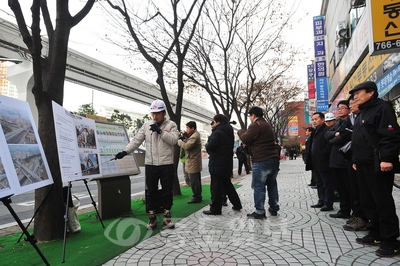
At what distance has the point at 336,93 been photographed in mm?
20109

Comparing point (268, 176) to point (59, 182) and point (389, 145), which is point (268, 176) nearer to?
point (389, 145)

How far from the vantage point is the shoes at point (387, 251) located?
315cm

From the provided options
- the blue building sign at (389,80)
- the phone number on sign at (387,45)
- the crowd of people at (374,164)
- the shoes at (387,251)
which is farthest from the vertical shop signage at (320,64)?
the shoes at (387,251)

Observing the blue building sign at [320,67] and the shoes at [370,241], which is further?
the blue building sign at [320,67]

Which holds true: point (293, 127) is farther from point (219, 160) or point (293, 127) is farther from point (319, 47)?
point (219, 160)

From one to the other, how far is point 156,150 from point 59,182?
1456 mm

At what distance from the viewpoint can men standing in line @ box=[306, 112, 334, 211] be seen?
5.52 m

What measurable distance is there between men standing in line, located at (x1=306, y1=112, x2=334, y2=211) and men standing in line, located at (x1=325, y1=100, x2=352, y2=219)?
1.62 feet

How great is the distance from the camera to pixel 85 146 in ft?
13.4

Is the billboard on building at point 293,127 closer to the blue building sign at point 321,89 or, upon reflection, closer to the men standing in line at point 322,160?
the blue building sign at point 321,89

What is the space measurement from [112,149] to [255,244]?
3.07m

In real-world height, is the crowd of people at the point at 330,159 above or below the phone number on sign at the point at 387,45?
below

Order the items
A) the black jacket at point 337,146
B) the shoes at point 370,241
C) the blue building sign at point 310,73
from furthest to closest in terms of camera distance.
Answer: the blue building sign at point 310,73 < the black jacket at point 337,146 < the shoes at point 370,241

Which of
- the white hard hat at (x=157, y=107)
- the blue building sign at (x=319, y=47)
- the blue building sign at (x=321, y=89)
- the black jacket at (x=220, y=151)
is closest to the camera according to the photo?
the white hard hat at (x=157, y=107)
